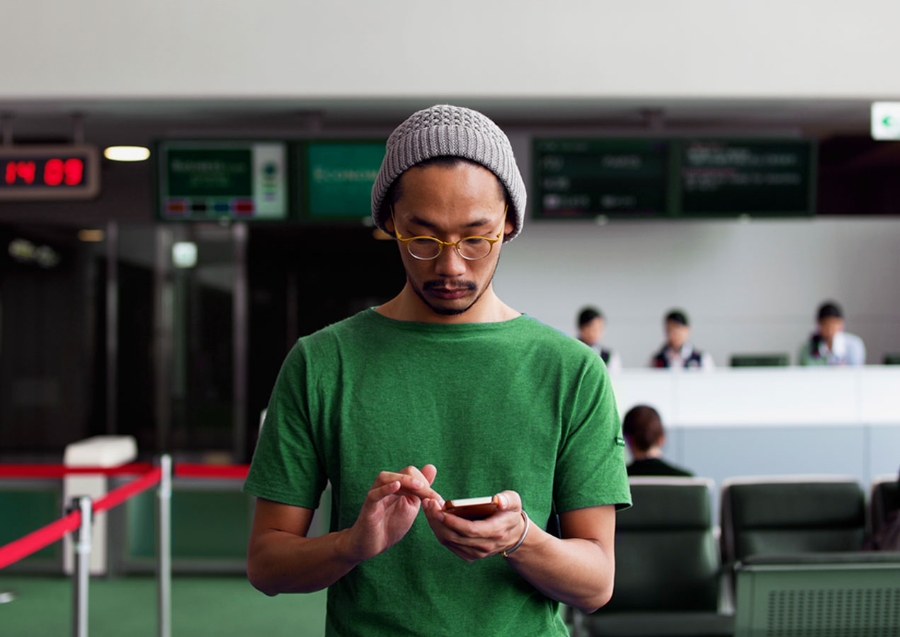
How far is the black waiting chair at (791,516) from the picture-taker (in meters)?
3.35

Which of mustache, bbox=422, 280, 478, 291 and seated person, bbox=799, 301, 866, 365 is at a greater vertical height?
mustache, bbox=422, 280, 478, 291

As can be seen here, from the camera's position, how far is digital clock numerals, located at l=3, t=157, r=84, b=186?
207 inches

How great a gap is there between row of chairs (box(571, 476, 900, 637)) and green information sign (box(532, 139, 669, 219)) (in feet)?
8.20

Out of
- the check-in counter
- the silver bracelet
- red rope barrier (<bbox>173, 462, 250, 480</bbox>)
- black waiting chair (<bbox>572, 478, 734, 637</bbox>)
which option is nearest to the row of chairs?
black waiting chair (<bbox>572, 478, 734, 637</bbox>)

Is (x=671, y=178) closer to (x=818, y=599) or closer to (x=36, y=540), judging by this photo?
(x=818, y=599)

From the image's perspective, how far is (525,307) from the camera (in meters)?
6.95

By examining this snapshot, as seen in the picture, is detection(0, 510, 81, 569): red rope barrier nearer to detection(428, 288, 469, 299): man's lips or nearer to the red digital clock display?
detection(428, 288, 469, 299): man's lips

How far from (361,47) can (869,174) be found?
17.9ft

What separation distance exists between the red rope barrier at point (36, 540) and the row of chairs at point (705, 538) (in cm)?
165

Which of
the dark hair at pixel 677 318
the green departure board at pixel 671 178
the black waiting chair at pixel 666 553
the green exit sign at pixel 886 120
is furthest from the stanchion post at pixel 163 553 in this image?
the green exit sign at pixel 886 120

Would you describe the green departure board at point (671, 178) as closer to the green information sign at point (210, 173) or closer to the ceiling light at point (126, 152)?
the green information sign at point (210, 173)

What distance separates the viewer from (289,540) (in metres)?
1.05

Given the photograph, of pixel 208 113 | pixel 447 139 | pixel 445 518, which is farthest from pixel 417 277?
pixel 208 113

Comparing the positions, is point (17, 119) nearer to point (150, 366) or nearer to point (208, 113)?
point (208, 113)
